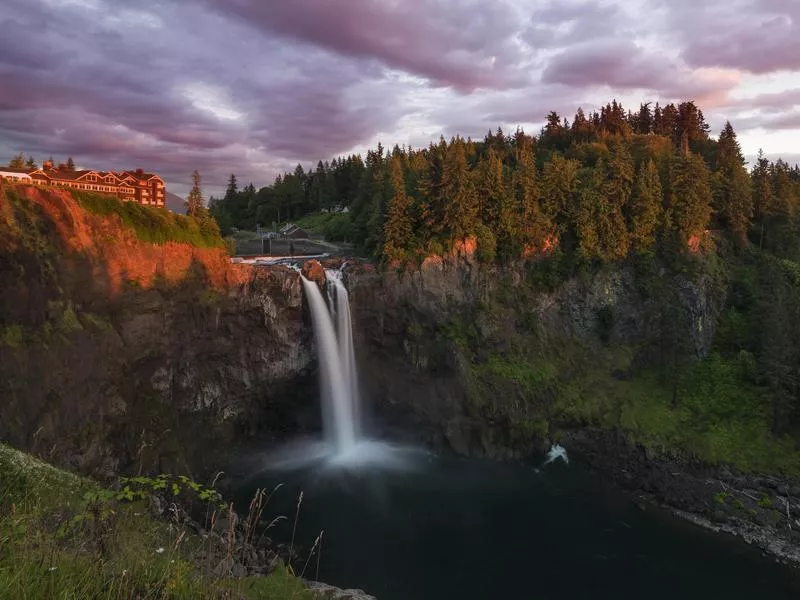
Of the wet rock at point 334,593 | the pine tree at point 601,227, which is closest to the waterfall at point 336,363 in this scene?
the wet rock at point 334,593

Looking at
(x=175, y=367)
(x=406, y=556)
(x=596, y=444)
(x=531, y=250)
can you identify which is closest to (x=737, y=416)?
(x=596, y=444)

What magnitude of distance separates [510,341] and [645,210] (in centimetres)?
1787

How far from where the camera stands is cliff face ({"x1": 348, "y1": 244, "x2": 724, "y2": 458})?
3675cm

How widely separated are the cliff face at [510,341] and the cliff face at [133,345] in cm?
705

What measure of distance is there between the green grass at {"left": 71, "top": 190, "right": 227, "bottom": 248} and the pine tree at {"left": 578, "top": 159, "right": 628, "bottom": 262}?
3063cm

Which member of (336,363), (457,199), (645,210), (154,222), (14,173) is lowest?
(336,363)

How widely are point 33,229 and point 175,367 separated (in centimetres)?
1116

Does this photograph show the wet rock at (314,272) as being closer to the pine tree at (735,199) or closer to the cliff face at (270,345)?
the cliff face at (270,345)

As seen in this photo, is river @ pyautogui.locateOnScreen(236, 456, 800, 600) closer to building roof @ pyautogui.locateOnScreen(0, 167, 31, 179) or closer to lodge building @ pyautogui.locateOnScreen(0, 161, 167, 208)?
building roof @ pyautogui.locateOnScreen(0, 167, 31, 179)

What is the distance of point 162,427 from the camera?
30.4m

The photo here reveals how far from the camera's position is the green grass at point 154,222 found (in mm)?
28625

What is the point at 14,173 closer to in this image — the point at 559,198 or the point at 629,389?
the point at 559,198

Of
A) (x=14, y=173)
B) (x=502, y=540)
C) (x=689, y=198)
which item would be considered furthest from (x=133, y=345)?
(x=689, y=198)

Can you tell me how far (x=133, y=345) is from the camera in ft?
94.0
